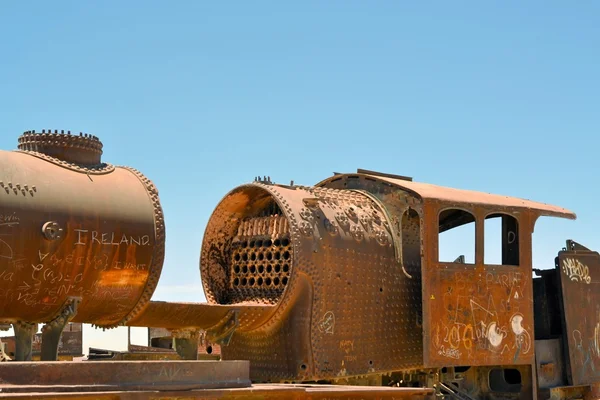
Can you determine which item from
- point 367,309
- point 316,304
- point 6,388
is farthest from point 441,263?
point 6,388

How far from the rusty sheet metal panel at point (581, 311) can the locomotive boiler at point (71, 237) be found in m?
8.28

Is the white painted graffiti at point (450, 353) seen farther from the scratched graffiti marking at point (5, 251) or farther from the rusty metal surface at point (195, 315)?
the scratched graffiti marking at point (5, 251)

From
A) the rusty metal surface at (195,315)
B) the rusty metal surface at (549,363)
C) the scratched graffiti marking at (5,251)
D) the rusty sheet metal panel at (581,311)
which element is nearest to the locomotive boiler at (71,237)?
the scratched graffiti marking at (5,251)

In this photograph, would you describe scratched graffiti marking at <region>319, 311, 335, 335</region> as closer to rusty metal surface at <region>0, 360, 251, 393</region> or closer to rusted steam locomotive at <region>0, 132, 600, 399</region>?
rusted steam locomotive at <region>0, 132, 600, 399</region>

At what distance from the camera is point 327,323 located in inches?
459

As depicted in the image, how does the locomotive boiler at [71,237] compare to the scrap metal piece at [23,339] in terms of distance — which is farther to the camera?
the scrap metal piece at [23,339]

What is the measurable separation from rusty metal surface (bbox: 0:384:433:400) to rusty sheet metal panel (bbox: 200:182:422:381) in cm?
156

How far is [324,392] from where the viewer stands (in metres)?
9.29

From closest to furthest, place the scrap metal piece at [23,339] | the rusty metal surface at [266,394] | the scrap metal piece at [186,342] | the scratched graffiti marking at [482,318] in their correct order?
the rusty metal surface at [266,394] → the scrap metal piece at [23,339] → the scrap metal piece at [186,342] → the scratched graffiti marking at [482,318]

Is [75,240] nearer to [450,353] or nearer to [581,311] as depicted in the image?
[450,353]

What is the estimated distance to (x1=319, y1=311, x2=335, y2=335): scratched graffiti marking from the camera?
1159 centimetres

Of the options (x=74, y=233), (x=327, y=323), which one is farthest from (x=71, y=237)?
(x=327, y=323)

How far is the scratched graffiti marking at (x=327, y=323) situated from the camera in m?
11.6

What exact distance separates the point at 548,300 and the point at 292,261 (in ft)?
19.1
